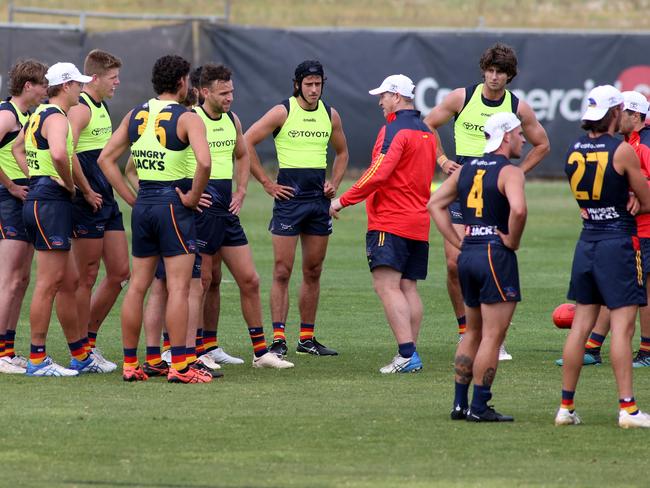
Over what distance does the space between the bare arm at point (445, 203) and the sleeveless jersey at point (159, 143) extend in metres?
2.00

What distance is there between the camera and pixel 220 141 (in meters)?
10.5

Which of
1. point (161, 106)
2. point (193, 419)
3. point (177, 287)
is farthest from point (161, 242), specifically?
point (193, 419)

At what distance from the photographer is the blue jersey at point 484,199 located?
799 centimetres

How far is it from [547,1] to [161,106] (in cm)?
2824

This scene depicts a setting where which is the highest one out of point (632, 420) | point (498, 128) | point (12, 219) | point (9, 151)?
Answer: point (498, 128)

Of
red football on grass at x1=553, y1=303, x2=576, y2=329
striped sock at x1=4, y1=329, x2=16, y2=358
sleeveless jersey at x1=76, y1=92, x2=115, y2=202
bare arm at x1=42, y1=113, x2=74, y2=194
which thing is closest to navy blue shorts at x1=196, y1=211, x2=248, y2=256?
sleeveless jersey at x1=76, y1=92, x2=115, y2=202

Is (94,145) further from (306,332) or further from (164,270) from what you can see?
(306,332)

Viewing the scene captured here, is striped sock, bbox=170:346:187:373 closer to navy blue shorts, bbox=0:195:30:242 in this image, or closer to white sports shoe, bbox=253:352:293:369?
white sports shoe, bbox=253:352:293:369

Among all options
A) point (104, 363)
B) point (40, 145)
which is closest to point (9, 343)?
point (104, 363)

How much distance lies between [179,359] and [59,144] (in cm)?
175

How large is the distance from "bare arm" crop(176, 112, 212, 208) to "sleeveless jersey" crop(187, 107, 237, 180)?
1.15 meters

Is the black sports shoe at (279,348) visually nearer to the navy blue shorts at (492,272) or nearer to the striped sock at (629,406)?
the navy blue shorts at (492,272)

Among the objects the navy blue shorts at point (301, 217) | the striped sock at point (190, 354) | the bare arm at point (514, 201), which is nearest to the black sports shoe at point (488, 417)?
the bare arm at point (514, 201)

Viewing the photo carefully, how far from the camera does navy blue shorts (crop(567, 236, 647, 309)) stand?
26.3ft
